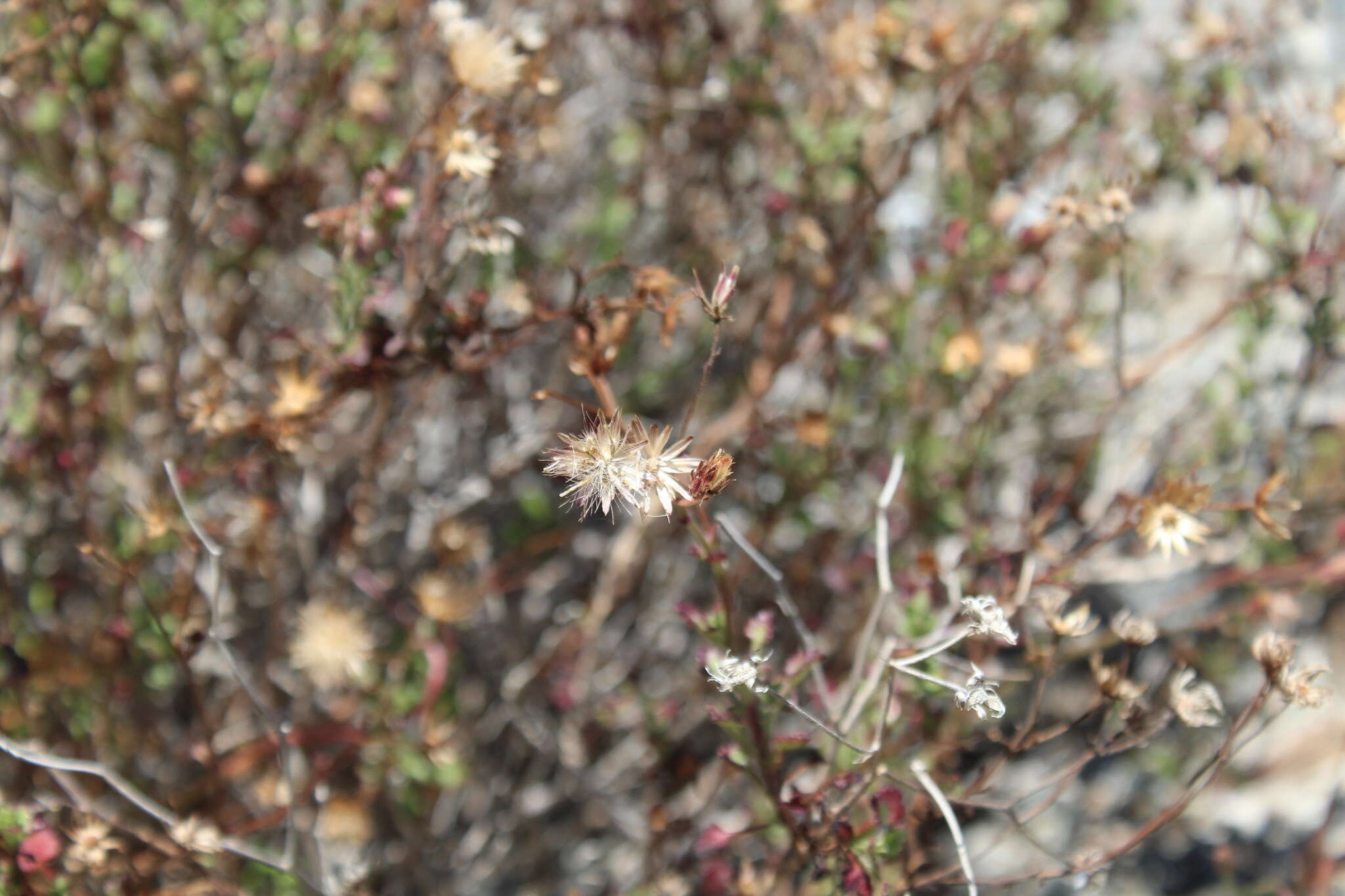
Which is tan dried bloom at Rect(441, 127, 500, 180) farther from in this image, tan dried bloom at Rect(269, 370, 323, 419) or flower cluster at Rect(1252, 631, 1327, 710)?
flower cluster at Rect(1252, 631, 1327, 710)

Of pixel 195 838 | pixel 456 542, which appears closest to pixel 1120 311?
pixel 456 542

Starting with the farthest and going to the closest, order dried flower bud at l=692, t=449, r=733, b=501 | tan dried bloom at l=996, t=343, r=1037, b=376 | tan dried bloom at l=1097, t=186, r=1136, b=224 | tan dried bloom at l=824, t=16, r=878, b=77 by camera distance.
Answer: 1. tan dried bloom at l=824, t=16, r=878, b=77
2. tan dried bloom at l=996, t=343, r=1037, b=376
3. tan dried bloom at l=1097, t=186, r=1136, b=224
4. dried flower bud at l=692, t=449, r=733, b=501

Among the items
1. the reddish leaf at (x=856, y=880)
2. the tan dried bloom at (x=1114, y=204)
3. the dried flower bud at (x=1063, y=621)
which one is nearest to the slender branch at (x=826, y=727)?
the reddish leaf at (x=856, y=880)

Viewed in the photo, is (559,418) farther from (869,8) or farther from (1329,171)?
(1329,171)

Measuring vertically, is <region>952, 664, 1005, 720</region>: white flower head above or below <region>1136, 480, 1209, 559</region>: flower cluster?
above

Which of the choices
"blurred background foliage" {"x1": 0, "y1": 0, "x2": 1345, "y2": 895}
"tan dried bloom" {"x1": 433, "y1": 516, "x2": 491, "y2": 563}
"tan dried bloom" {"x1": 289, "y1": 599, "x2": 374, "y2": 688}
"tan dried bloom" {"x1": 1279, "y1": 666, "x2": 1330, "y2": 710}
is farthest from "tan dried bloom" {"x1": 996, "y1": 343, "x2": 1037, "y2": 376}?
"tan dried bloom" {"x1": 289, "y1": 599, "x2": 374, "y2": 688}

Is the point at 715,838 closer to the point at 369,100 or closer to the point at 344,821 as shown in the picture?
the point at 344,821

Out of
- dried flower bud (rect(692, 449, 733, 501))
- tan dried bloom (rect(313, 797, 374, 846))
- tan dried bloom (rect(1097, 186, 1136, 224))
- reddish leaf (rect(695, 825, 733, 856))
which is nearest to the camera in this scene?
dried flower bud (rect(692, 449, 733, 501))
